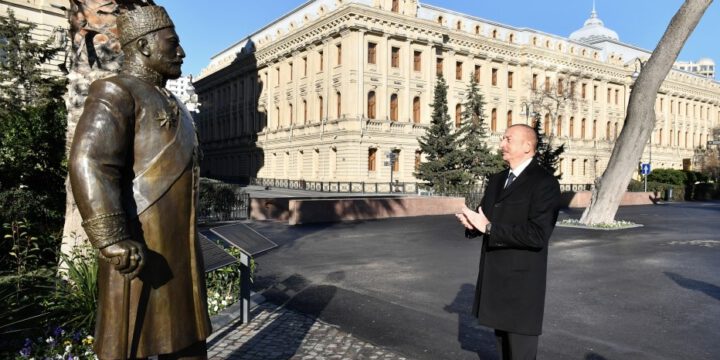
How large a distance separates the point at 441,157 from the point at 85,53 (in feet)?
98.4

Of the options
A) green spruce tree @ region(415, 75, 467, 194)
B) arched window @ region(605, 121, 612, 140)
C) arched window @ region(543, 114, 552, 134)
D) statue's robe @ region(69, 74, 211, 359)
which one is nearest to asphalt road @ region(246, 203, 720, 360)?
statue's robe @ region(69, 74, 211, 359)

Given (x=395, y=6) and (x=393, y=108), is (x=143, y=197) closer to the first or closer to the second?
(x=393, y=108)

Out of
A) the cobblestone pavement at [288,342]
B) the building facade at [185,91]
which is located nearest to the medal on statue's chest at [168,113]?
the cobblestone pavement at [288,342]

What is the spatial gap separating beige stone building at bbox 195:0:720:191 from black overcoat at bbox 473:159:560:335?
4016cm

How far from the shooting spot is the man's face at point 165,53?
253 centimetres

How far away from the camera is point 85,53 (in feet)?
21.5

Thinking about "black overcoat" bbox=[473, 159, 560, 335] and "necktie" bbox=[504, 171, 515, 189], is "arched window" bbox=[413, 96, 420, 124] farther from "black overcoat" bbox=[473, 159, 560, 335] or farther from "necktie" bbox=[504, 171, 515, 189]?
"black overcoat" bbox=[473, 159, 560, 335]

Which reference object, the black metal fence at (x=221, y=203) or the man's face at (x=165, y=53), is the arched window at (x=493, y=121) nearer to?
the black metal fence at (x=221, y=203)

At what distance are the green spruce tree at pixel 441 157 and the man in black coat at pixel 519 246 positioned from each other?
2780 centimetres

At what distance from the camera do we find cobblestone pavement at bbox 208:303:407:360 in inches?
195

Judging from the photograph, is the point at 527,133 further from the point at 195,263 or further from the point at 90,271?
the point at 90,271

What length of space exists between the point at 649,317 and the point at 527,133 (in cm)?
435

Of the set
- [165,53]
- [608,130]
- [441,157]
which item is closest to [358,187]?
[441,157]

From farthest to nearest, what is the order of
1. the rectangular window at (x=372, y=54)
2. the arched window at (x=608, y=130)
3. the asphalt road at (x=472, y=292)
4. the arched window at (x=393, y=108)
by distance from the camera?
the arched window at (x=608, y=130)
the arched window at (x=393, y=108)
the rectangular window at (x=372, y=54)
the asphalt road at (x=472, y=292)
